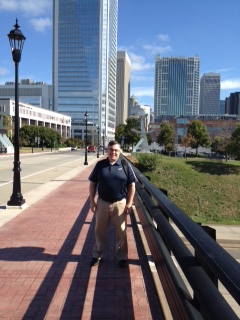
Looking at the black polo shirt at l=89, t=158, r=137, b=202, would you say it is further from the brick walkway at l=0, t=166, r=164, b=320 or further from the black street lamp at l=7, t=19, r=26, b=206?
the black street lamp at l=7, t=19, r=26, b=206

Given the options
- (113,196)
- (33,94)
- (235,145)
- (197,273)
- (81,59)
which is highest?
(81,59)

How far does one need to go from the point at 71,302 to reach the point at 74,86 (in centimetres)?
18519

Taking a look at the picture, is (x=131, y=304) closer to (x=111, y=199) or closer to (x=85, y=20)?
(x=111, y=199)

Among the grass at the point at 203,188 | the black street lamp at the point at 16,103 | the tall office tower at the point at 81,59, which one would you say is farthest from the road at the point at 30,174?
the tall office tower at the point at 81,59

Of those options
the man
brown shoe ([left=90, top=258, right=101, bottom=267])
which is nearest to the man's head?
the man

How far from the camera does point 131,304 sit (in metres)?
3.68

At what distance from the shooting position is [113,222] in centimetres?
478

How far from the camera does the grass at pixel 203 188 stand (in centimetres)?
2898

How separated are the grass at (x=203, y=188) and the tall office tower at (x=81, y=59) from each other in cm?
14272

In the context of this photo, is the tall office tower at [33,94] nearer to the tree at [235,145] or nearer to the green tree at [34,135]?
the green tree at [34,135]

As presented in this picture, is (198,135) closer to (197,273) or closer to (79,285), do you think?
(79,285)

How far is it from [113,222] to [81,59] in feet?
605

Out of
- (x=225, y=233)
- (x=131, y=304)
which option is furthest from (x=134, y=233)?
(x=225, y=233)

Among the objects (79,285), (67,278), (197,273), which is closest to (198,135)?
(67,278)
